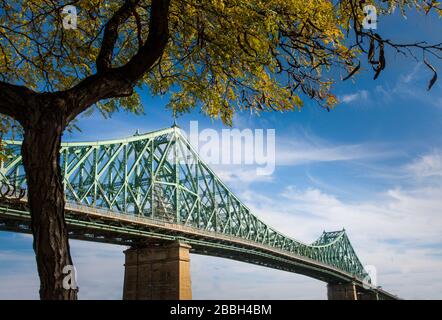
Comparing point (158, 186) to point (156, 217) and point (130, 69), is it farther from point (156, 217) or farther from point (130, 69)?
point (130, 69)

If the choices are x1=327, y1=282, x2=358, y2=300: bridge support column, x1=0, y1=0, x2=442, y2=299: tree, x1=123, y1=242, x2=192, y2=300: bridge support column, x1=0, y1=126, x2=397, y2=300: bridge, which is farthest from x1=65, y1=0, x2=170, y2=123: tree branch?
x1=327, y1=282, x2=358, y2=300: bridge support column

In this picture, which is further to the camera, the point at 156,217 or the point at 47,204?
the point at 156,217

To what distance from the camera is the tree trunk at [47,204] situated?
16.1ft

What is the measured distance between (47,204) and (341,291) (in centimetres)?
10185

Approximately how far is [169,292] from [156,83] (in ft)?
125

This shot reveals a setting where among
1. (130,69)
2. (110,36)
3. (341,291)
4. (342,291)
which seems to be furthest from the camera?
(342,291)

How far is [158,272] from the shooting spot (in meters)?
46.2

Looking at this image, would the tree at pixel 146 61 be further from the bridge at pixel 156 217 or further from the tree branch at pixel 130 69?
the bridge at pixel 156 217

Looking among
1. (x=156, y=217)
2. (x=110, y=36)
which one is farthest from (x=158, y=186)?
(x=110, y=36)

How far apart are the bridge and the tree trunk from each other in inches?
947

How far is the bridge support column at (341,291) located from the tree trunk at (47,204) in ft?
325

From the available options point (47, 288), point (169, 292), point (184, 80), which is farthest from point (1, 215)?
point (47, 288)

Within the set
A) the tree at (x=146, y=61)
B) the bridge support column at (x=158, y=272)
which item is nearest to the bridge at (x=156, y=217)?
the bridge support column at (x=158, y=272)
